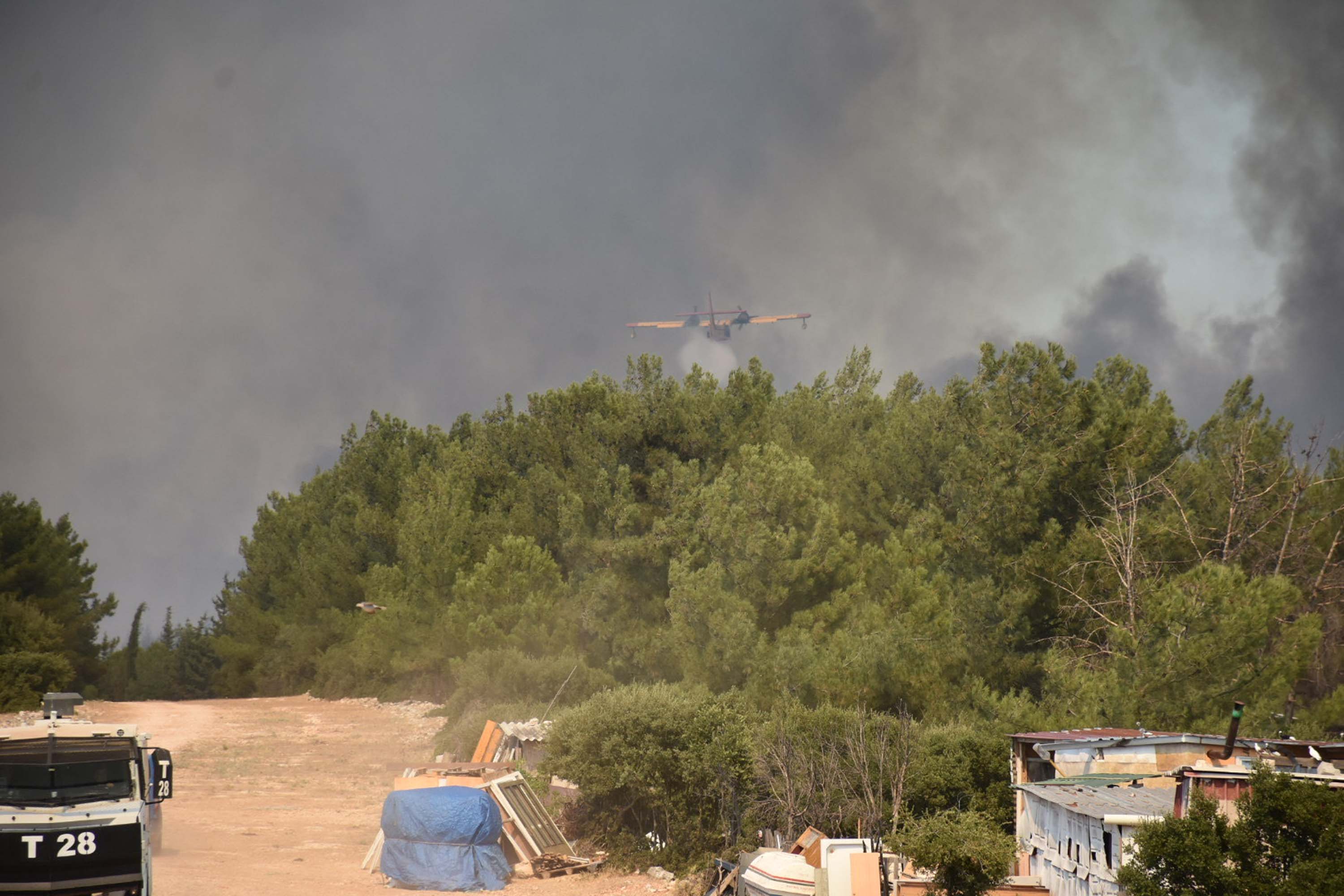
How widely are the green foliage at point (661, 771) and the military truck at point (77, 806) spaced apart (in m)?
9.63

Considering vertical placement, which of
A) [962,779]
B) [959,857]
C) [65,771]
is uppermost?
[65,771]

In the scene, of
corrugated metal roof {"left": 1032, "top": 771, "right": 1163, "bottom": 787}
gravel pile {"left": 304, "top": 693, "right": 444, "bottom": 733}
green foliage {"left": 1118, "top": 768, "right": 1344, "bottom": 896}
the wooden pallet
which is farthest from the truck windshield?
gravel pile {"left": 304, "top": 693, "right": 444, "bottom": 733}

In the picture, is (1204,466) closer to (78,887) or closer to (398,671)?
(78,887)

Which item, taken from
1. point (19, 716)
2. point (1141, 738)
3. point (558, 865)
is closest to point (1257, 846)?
point (1141, 738)

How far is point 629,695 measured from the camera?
72.1 ft

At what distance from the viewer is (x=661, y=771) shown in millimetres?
21047

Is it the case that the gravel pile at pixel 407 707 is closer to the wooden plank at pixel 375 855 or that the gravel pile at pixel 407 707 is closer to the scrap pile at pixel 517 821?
the scrap pile at pixel 517 821

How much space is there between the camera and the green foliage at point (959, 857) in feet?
43.4

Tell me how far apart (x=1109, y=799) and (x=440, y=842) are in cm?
1091

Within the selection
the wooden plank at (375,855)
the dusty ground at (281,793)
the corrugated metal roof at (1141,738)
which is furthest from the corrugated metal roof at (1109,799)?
the wooden plank at (375,855)

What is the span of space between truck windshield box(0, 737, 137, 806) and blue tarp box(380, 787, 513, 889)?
274 inches

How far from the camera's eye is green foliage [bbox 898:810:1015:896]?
1323cm

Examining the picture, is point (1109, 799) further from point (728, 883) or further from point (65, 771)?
point (65, 771)

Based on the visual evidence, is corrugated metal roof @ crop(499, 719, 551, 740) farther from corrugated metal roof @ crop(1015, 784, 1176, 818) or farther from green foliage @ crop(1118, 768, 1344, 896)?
green foliage @ crop(1118, 768, 1344, 896)
